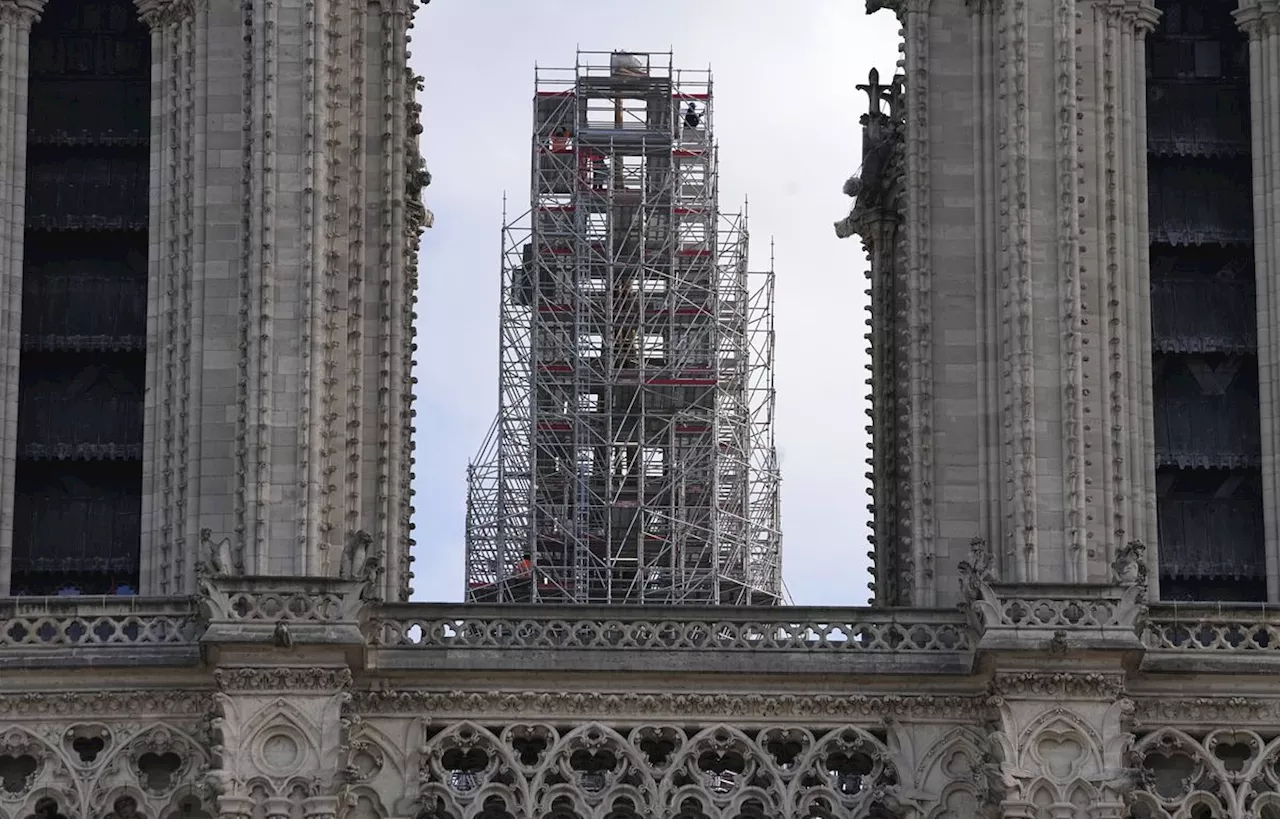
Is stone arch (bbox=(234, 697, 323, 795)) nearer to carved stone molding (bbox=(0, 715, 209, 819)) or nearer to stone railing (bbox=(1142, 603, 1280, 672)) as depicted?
carved stone molding (bbox=(0, 715, 209, 819))

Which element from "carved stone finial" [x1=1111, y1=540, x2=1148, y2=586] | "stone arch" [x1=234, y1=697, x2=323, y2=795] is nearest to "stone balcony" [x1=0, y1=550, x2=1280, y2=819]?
"stone arch" [x1=234, y1=697, x2=323, y2=795]

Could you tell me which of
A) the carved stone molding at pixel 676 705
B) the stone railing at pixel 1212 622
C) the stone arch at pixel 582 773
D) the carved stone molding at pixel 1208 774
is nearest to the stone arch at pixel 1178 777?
the carved stone molding at pixel 1208 774

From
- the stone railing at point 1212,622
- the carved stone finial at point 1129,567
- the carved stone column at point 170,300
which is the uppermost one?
the carved stone column at point 170,300

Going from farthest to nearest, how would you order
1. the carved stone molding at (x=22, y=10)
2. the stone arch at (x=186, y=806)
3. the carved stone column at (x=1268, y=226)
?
the carved stone molding at (x=22, y=10) < the carved stone column at (x=1268, y=226) < the stone arch at (x=186, y=806)

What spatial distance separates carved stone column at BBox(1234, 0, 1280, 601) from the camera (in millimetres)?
40844

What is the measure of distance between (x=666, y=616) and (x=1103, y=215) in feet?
17.5

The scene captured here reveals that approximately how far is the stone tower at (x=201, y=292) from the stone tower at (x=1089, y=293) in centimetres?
478

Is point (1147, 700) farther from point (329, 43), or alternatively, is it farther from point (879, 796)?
point (329, 43)

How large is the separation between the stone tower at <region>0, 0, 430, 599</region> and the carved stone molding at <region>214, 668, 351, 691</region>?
979 mm

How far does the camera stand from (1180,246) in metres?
41.7

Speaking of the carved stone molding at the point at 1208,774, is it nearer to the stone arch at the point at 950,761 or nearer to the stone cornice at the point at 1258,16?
the stone arch at the point at 950,761

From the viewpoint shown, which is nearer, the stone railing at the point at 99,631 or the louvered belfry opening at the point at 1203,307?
the stone railing at the point at 99,631

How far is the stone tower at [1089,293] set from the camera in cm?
3988

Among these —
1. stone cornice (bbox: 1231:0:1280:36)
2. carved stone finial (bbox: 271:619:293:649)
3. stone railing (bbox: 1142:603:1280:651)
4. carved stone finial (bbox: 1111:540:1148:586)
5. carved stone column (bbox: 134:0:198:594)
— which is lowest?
carved stone finial (bbox: 271:619:293:649)
